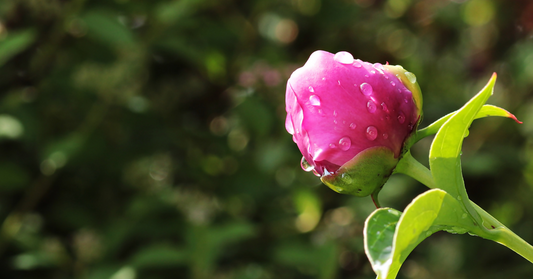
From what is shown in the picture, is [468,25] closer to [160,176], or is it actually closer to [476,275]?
[476,275]

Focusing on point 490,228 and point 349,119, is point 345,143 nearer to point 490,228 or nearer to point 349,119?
point 349,119

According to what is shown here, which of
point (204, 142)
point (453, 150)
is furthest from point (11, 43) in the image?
point (453, 150)

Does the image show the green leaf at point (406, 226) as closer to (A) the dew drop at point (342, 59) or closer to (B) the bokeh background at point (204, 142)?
(A) the dew drop at point (342, 59)

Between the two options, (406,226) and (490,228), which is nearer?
(406,226)

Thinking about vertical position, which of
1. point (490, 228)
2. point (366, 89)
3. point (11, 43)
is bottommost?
point (11, 43)

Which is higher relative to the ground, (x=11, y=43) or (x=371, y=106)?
(x=371, y=106)

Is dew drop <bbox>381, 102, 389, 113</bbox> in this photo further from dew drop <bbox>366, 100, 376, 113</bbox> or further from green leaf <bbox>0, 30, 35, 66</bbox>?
green leaf <bbox>0, 30, 35, 66</bbox>
